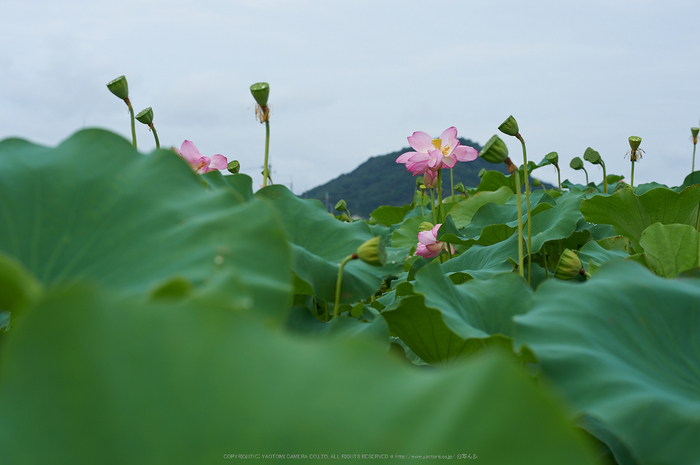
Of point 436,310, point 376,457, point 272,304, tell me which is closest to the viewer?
point 376,457

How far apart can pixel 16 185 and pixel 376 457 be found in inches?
16.3

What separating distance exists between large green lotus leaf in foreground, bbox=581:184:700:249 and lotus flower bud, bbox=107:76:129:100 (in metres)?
0.97

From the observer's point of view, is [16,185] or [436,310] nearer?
[16,185]

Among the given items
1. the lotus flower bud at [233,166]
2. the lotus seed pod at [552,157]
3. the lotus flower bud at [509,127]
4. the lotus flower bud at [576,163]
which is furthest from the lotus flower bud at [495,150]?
the lotus flower bud at [576,163]

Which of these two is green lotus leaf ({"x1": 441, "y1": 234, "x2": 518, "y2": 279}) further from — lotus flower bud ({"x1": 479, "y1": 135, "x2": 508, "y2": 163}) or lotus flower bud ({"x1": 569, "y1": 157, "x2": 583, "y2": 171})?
lotus flower bud ({"x1": 569, "y1": 157, "x2": 583, "y2": 171})

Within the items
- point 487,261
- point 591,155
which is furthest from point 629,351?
point 591,155

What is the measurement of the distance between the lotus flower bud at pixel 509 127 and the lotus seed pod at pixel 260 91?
398 millimetres

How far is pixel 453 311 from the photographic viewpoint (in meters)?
0.64

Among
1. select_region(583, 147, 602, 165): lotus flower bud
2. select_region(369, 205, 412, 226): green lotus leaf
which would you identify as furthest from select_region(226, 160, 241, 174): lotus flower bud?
select_region(369, 205, 412, 226): green lotus leaf

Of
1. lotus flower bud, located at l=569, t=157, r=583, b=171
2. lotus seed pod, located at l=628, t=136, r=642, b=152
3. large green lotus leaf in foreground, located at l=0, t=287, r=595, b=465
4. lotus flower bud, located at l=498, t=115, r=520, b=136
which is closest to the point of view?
large green lotus leaf in foreground, located at l=0, t=287, r=595, b=465

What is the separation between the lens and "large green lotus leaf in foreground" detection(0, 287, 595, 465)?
0.21 m

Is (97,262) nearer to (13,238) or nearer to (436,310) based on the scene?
(13,238)

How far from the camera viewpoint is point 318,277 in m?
0.69

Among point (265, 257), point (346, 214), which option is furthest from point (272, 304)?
point (346, 214)
